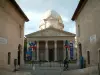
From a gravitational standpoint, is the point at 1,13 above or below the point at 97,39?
above

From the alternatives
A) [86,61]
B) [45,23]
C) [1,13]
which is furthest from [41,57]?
[1,13]

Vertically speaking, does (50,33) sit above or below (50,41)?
above

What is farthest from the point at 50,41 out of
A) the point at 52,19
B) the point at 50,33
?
the point at 52,19

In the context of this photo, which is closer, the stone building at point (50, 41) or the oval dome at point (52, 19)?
the stone building at point (50, 41)

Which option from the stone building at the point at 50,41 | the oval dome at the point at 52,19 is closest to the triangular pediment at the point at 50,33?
the stone building at the point at 50,41

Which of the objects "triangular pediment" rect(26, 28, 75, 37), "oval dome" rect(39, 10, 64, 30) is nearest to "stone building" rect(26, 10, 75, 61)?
"triangular pediment" rect(26, 28, 75, 37)

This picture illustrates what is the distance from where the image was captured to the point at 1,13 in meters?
17.1

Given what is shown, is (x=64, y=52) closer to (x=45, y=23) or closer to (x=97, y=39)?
(x=45, y=23)

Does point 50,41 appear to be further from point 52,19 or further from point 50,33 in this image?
point 52,19

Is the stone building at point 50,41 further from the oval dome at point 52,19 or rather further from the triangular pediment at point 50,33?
the oval dome at point 52,19

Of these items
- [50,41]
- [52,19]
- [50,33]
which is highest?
[52,19]

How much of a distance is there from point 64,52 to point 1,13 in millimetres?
45521

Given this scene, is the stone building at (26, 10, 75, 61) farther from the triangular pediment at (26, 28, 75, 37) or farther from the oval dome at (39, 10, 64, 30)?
the oval dome at (39, 10, 64, 30)

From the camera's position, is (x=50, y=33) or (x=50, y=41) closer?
(x=50, y=33)
